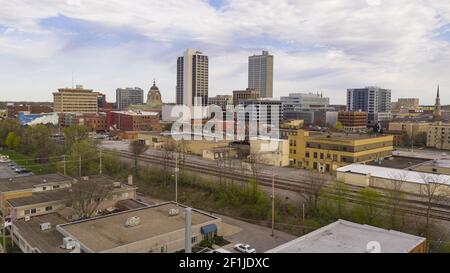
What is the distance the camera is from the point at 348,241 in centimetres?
1072

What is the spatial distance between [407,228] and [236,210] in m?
8.44

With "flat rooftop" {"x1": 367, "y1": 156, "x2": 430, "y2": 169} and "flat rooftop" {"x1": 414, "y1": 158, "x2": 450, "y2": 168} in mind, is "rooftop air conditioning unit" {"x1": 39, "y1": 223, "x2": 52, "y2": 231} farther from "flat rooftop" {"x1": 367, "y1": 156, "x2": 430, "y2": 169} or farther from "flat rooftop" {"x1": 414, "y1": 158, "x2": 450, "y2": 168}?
"flat rooftop" {"x1": 414, "y1": 158, "x2": 450, "y2": 168}

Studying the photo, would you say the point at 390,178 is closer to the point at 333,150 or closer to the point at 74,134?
the point at 333,150

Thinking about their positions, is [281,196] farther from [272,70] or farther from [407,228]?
[272,70]

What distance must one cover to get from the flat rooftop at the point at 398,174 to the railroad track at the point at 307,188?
147cm

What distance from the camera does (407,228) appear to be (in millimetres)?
15312

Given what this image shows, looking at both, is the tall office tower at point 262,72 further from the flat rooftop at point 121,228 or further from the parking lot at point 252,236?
the flat rooftop at point 121,228

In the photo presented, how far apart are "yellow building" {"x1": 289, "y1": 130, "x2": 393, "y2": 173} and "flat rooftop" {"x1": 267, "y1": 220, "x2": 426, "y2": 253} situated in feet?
57.7

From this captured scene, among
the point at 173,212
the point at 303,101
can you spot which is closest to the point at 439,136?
the point at 173,212

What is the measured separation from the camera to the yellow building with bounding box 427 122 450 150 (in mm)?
46656

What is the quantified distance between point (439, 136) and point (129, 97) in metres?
113

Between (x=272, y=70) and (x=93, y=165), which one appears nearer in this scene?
(x=93, y=165)
